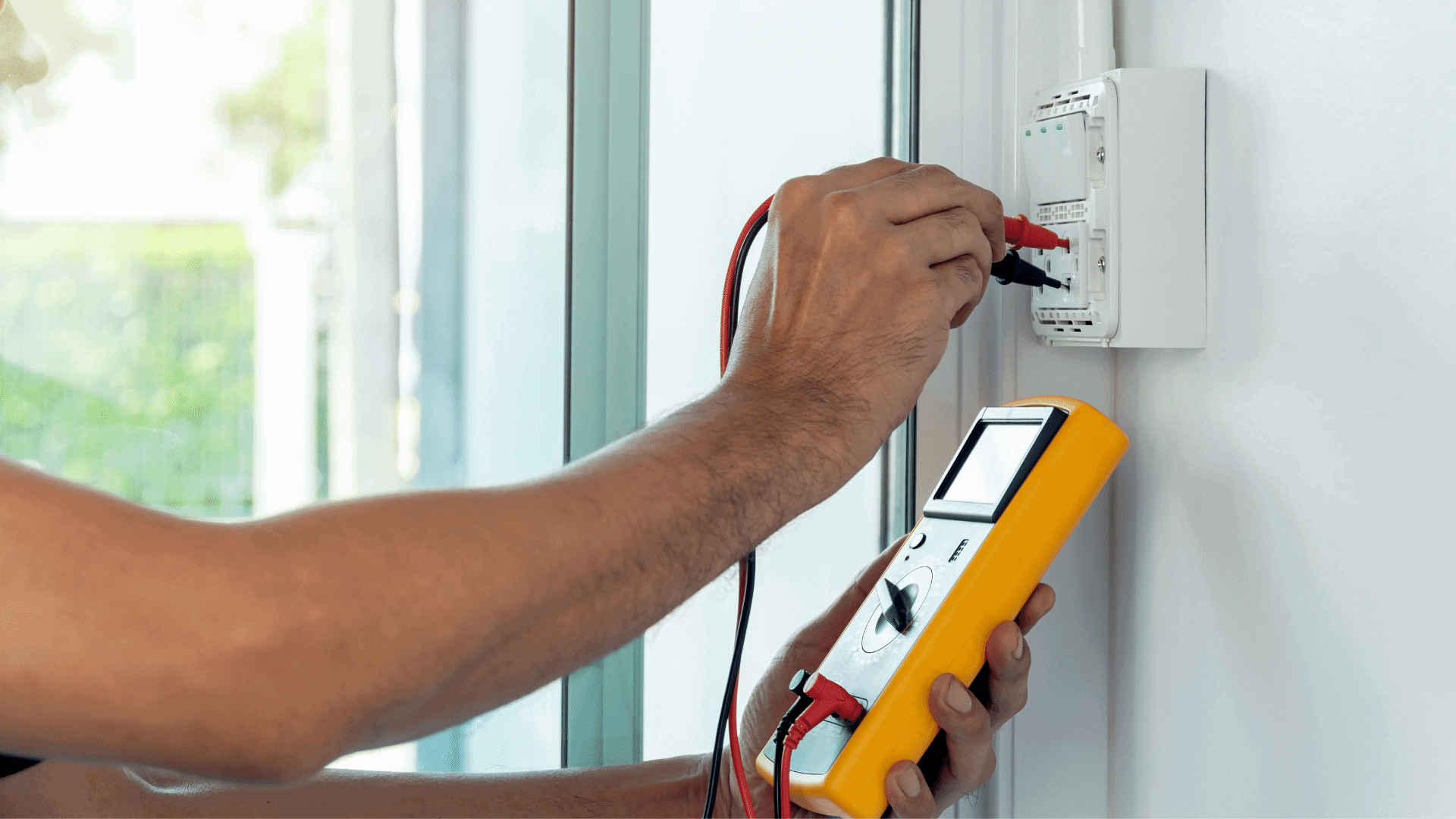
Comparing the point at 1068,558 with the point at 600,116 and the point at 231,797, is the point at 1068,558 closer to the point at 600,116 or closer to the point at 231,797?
the point at 600,116

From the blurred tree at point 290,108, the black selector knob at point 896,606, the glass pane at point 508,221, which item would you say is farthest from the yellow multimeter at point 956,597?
the blurred tree at point 290,108

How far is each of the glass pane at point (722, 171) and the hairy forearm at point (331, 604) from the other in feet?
1.20

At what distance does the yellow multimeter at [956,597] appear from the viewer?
2.04ft

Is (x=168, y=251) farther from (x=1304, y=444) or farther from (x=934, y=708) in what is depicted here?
(x=1304, y=444)

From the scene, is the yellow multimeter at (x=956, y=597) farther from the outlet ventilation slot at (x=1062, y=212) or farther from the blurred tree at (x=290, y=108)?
the blurred tree at (x=290, y=108)

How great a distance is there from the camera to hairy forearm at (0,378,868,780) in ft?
1.20

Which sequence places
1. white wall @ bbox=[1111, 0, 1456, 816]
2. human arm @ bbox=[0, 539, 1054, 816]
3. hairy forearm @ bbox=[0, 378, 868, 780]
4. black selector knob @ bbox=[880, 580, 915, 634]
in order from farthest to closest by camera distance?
1. human arm @ bbox=[0, 539, 1054, 816]
2. black selector knob @ bbox=[880, 580, 915, 634]
3. white wall @ bbox=[1111, 0, 1456, 816]
4. hairy forearm @ bbox=[0, 378, 868, 780]

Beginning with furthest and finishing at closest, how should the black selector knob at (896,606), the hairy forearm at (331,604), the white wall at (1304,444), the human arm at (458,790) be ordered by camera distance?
the human arm at (458,790) → the black selector knob at (896,606) → the white wall at (1304,444) → the hairy forearm at (331,604)

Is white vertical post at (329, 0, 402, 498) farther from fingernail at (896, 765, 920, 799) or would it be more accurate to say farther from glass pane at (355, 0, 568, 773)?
fingernail at (896, 765, 920, 799)

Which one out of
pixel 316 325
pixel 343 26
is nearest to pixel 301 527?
pixel 316 325

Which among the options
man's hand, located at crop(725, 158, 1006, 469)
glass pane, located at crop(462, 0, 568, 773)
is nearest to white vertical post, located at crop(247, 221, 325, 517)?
glass pane, located at crop(462, 0, 568, 773)

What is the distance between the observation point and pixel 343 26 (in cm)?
81

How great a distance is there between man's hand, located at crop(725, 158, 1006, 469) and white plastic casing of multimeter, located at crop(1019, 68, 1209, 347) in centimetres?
11

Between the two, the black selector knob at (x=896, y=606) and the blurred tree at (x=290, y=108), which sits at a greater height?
the blurred tree at (x=290, y=108)
